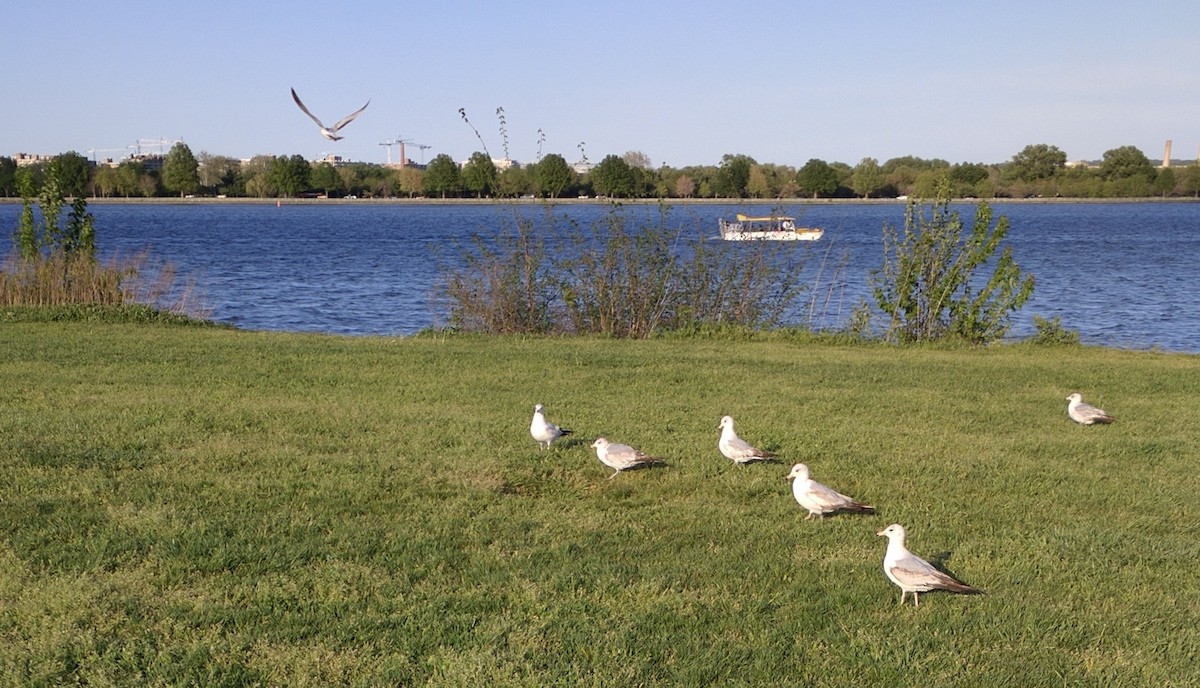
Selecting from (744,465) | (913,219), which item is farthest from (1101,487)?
(913,219)

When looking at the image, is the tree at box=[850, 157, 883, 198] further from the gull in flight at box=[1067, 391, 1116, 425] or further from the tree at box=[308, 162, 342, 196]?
the gull in flight at box=[1067, 391, 1116, 425]

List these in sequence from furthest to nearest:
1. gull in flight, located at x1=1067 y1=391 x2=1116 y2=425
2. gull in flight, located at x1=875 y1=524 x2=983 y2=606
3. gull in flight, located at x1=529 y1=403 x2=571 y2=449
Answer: gull in flight, located at x1=1067 y1=391 x2=1116 y2=425 < gull in flight, located at x1=529 y1=403 x2=571 y2=449 < gull in flight, located at x1=875 y1=524 x2=983 y2=606

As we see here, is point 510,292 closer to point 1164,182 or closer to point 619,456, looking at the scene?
point 619,456

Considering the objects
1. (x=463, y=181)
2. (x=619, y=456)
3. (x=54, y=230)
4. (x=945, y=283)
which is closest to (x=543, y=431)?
(x=619, y=456)

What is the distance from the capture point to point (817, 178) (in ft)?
503

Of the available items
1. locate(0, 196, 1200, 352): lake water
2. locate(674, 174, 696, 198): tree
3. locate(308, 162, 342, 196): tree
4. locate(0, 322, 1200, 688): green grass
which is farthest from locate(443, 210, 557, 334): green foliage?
locate(308, 162, 342, 196): tree

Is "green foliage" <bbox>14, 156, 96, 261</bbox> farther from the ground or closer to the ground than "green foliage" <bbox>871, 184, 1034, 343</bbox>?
farther from the ground

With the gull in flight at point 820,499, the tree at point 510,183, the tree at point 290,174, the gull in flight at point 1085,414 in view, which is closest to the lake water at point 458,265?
the tree at point 510,183

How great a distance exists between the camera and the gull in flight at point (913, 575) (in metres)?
5.83

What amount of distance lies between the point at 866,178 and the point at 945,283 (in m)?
150

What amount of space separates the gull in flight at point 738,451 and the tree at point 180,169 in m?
155

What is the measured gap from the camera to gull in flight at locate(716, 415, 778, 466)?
8.55 m

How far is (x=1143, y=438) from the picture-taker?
10.2 metres

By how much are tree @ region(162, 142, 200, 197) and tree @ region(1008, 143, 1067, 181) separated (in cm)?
13394
